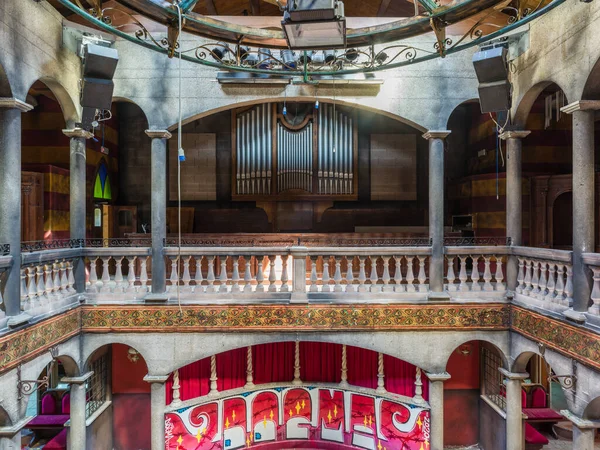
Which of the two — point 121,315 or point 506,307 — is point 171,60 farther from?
point 506,307

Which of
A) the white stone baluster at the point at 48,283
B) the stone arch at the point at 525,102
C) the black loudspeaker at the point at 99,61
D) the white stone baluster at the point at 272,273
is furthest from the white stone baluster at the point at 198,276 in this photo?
the stone arch at the point at 525,102

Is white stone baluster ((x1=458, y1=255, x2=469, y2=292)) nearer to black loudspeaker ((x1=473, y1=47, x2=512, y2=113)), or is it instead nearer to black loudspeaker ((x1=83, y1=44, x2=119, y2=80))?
black loudspeaker ((x1=473, y1=47, x2=512, y2=113))

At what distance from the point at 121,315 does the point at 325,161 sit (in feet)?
16.6

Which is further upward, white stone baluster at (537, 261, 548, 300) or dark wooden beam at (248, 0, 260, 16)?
dark wooden beam at (248, 0, 260, 16)

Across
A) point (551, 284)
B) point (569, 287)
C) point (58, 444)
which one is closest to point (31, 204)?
point (58, 444)

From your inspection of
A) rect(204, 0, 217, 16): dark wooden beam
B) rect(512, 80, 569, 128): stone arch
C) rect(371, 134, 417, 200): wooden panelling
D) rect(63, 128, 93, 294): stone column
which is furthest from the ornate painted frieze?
rect(204, 0, 217, 16): dark wooden beam

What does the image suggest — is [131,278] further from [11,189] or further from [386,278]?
[386,278]

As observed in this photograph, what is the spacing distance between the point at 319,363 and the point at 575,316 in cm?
391

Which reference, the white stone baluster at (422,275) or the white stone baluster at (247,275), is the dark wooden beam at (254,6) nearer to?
the white stone baluster at (247,275)

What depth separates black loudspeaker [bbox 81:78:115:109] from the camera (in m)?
5.05

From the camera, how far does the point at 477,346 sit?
7.04 m

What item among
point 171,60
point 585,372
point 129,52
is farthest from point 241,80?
point 585,372

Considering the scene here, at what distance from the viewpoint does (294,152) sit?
8.62 m

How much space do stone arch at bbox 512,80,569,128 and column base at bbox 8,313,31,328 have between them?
240 inches
